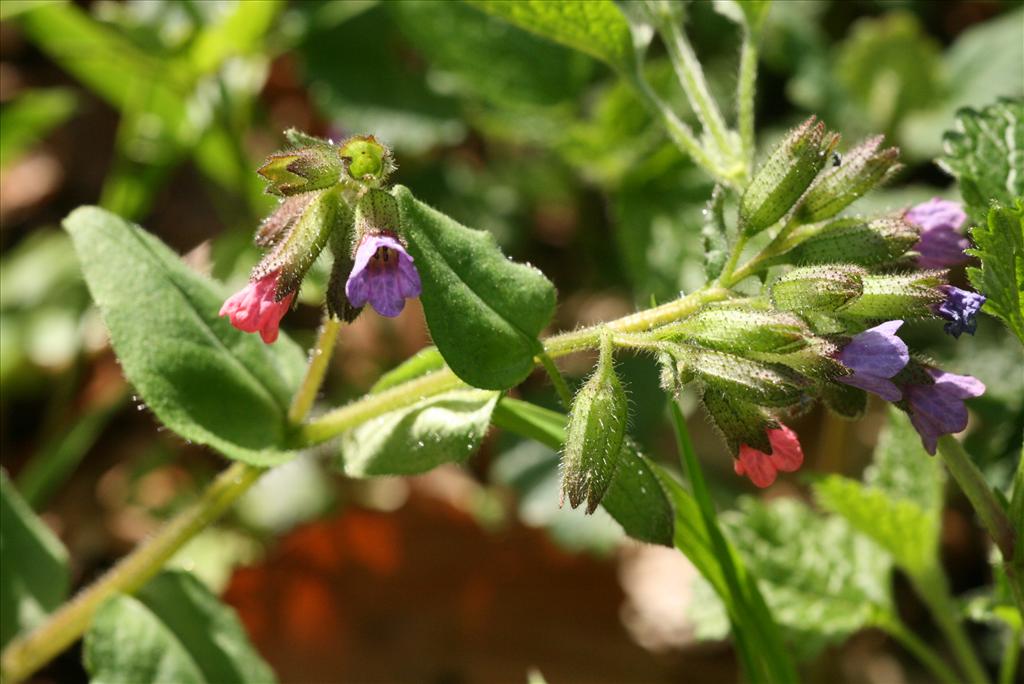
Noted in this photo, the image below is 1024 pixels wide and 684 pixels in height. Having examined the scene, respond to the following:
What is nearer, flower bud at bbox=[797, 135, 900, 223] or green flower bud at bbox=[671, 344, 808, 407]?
green flower bud at bbox=[671, 344, 808, 407]

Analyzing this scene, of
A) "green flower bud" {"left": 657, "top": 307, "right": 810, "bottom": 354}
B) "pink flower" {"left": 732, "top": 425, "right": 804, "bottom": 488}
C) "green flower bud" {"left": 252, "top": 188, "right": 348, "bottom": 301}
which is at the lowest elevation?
"pink flower" {"left": 732, "top": 425, "right": 804, "bottom": 488}

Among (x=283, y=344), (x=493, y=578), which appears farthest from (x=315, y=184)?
(x=493, y=578)

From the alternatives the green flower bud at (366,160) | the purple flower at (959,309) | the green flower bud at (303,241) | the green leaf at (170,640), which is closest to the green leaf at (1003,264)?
the purple flower at (959,309)

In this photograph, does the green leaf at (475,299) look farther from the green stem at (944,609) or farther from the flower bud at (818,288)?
Result: the green stem at (944,609)

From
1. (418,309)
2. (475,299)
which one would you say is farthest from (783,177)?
(418,309)

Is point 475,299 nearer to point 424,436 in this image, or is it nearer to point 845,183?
point 424,436

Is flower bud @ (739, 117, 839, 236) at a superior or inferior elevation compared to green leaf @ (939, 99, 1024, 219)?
superior

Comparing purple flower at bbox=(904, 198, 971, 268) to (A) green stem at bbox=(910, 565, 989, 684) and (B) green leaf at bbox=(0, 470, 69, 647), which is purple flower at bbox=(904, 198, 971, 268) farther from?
(B) green leaf at bbox=(0, 470, 69, 647)

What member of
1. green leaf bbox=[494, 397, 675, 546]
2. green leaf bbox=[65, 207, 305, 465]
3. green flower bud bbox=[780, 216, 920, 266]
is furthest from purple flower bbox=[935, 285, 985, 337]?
green leaf bbox=[65, 207, 305, 465]
